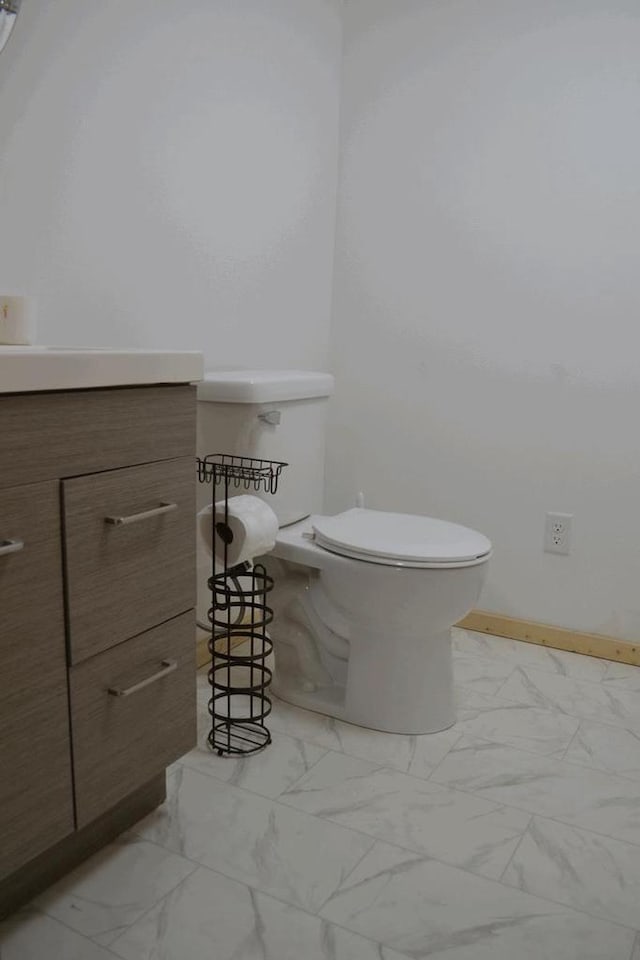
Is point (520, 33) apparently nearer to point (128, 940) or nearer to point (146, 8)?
point (146, 8)

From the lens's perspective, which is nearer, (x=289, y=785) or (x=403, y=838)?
(x=403, y=838)

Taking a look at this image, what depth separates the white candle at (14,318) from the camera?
52.4 inches

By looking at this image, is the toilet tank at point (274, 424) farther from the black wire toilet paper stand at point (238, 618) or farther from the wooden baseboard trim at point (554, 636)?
the wooden baseboard trim at point (554, 636)

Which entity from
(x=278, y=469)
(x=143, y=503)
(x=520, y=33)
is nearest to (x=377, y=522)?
(x=278, y=469)

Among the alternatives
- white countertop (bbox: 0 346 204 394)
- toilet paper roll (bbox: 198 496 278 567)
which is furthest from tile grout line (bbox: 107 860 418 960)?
white countertop (bbox: 0 346 204 394)

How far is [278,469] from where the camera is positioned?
1797mm

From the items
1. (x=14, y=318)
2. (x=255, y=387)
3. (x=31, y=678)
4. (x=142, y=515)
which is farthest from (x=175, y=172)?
(x=31, y=678)

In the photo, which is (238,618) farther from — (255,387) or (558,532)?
(558,532)

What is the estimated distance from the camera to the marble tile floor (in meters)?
1.18

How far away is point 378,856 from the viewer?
1.37 metres

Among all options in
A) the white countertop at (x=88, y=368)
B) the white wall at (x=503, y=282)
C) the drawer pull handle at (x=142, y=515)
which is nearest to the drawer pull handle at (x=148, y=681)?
the drawer pull handle at (x=142, y=515)

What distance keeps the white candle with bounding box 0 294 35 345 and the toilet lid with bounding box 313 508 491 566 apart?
783mm

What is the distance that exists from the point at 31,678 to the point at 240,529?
609 millimetres

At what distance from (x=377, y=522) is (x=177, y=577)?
71cm
